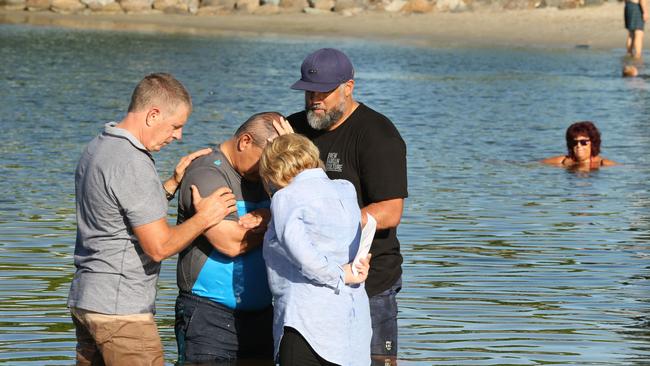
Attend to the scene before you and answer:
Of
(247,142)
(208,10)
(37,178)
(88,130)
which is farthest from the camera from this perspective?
(208,10)

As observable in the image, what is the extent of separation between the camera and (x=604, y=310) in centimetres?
897

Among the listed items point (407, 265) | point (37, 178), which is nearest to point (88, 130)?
point (37, 178)

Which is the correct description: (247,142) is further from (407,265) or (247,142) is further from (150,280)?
(407,265)

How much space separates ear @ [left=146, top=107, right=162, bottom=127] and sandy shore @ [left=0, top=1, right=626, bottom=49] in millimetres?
32089

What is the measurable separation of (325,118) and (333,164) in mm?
204

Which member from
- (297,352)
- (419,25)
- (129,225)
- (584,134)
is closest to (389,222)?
(297,352)

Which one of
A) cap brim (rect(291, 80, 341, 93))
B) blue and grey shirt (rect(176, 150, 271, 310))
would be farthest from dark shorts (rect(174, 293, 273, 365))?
cap brim (rect(291, 80, 341, 93))

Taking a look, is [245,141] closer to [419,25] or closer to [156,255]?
[156,255]

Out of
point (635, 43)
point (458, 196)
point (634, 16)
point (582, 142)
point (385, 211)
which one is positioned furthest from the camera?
point (635, 43)

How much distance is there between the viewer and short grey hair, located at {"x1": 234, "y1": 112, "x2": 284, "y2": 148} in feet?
18.6

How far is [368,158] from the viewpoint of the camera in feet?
19.3

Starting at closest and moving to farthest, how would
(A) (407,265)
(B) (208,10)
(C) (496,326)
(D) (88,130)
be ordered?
(C) (496,326) → (A) (407,265) → (D) (88,130) → (B) (208,10)

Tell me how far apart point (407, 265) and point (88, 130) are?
9247 mm

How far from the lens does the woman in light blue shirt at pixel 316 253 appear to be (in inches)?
209
